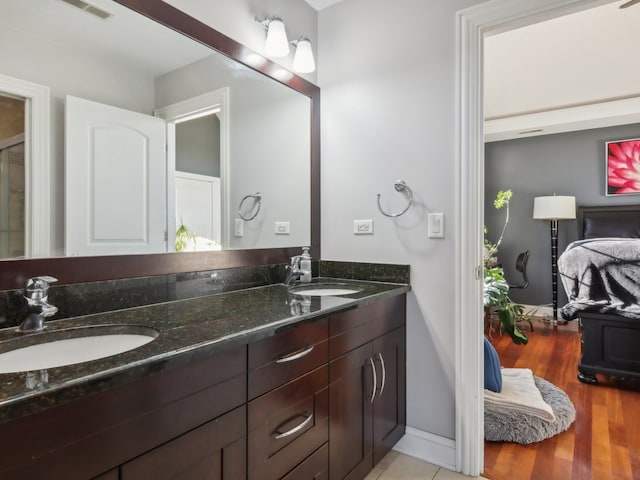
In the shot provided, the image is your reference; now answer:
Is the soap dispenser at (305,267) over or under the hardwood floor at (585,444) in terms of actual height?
over

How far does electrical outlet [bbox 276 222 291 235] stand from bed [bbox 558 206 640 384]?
2191 mm

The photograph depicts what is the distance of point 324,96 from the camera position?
224cm

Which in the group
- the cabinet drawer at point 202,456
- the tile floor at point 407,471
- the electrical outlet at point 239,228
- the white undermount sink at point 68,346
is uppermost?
the electrical outlet at point 239,228

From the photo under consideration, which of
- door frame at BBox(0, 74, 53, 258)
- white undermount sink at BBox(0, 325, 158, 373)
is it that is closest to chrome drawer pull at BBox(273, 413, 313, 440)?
white undermount sink at BBox(0, 325, 158, 373)

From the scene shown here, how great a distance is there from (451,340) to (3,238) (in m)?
1.74

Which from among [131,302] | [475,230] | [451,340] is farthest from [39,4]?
[451,340]

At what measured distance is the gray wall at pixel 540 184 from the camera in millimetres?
4562

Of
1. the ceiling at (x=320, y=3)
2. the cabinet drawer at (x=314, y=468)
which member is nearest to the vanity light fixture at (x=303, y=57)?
the ceiling at (x=320, y=3)

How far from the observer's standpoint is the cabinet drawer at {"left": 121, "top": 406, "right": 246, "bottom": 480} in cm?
81

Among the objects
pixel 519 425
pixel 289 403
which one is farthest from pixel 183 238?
pixel 519 425

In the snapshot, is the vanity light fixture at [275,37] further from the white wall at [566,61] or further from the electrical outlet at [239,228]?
the white wall at [566,61]

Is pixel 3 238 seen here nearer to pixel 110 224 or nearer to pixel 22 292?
pixel 22 292

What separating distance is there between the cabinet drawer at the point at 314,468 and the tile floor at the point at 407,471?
1.56 ft

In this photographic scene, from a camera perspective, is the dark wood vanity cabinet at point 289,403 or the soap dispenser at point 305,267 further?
the soap dispenser at point 305,267
